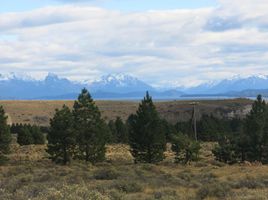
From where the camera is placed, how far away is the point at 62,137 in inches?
1766

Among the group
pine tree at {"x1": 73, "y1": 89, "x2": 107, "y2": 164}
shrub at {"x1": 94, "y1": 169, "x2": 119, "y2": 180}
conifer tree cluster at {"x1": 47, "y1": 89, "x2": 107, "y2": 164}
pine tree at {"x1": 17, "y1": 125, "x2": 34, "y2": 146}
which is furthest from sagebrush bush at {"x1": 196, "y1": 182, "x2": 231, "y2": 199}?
pine tree at {"x1": 17, "y1": 125, "x2": 34, "y2": 146}

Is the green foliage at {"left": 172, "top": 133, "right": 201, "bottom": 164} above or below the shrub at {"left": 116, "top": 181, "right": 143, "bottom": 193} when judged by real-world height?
below

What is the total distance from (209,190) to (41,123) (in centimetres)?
12722

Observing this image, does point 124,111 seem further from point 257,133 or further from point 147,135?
point 257,133

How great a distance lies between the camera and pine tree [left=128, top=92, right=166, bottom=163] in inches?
1781

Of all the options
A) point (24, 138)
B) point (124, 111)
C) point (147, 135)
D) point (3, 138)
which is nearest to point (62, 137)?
point (3, 138)

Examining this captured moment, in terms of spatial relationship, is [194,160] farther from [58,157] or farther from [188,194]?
[188,194]

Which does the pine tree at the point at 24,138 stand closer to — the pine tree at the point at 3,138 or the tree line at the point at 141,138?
the pine tree at the point at 3,138

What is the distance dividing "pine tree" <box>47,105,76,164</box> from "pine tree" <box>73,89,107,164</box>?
2.66 ft

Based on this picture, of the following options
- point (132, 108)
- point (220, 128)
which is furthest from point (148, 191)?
point (132, 108)

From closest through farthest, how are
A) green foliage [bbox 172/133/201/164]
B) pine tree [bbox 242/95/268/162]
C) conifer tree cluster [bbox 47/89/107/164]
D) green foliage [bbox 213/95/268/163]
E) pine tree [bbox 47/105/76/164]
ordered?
pine tree [bbox 242/95/268/162] → green foliage [bbox 213/95/268/163] → green foliage [bbox 172/133/201/164] → pine tree [bbox 47/105/76/164] → conifer tree cluster [bbox 47/89/107/164]

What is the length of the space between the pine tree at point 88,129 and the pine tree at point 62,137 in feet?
2.66

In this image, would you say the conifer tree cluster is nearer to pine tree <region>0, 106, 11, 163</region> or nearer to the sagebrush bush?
pine tree <region>0, 106, 11, 163</region>

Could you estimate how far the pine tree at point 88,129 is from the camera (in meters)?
45.6
